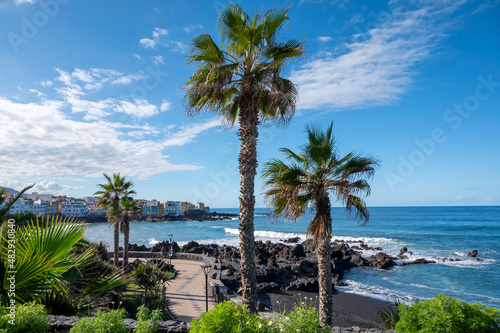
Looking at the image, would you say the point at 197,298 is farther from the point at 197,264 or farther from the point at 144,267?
the point at 197,264

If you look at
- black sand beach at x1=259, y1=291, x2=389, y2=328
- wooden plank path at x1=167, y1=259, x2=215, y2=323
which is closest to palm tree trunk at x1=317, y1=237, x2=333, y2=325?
black sand beach at x1=259, y1=291, x2=389, y2=328

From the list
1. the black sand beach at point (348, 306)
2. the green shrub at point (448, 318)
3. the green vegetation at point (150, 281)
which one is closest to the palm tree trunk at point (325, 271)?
the green shrub at point (448, 318)

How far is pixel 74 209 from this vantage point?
11962 cm

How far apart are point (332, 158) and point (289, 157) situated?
1.32 m

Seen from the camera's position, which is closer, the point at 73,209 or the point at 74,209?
the point at 73,209

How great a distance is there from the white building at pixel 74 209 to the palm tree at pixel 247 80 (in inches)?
5166

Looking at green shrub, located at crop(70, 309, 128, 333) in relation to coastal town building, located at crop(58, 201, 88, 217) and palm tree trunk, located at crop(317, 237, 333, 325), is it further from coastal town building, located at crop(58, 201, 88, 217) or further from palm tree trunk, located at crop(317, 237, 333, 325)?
coastal town building, located at crop(58, 201, 88, 217)

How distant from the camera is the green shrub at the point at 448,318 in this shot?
459 centimetres

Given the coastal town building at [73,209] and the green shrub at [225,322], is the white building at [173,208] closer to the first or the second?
the coastal town building at [73,209]

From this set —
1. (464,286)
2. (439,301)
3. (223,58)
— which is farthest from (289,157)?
(464,286)

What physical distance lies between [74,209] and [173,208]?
45.4 m

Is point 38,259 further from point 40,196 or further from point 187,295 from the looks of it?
point 40,196

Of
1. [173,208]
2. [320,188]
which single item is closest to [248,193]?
[320,188]

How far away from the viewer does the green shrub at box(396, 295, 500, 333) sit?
4.59 meters
